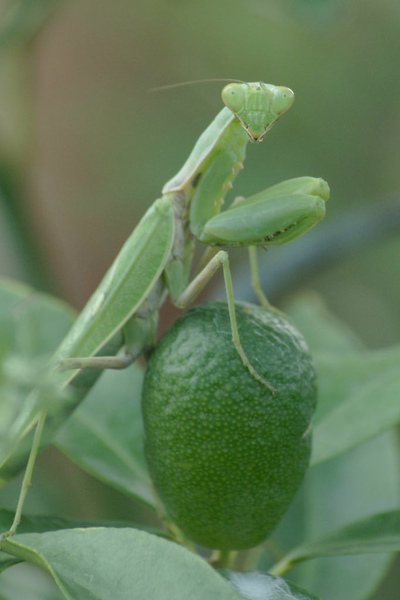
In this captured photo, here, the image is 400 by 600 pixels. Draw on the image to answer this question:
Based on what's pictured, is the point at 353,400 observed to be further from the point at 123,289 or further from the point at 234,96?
the point at 234,96

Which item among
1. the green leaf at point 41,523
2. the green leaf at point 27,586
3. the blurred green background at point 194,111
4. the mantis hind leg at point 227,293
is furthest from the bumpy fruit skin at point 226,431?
the blurred green background at point 194,111

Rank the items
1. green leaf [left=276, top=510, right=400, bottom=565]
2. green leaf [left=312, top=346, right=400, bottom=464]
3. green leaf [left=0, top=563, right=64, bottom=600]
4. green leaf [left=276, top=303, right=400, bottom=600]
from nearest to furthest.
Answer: green leaf [left=276, top=510, right=400, bottom=565] < green leaf [left=312, top=346, right=400, bottom=464] < green leaf [left=276, top=303, right=400, bottom=600] < green leaf [left=0, top=563, right=64, bottom=600]

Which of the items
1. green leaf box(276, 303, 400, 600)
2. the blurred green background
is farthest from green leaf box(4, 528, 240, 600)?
the blurred green background

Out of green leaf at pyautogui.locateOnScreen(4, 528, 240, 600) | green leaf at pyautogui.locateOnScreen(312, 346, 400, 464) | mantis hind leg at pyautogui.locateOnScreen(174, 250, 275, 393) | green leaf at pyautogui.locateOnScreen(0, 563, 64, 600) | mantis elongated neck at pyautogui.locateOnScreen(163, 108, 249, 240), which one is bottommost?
green leaf at pyautogui.locateOnScreen(0, 563, 64, 600)

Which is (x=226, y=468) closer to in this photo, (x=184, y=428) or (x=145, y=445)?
(x=184, y=428)

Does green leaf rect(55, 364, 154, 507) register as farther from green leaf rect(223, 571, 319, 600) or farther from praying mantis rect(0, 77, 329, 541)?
green leaf rect(223, 571, 319, 600)

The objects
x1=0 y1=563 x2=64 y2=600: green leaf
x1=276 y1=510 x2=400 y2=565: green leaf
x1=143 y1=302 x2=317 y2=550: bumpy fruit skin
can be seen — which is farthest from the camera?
x1=0 y1=563 x2=64 y2=600: green leaf

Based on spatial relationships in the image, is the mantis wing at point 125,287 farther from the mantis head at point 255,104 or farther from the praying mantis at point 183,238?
the mantis head at point 255,104
